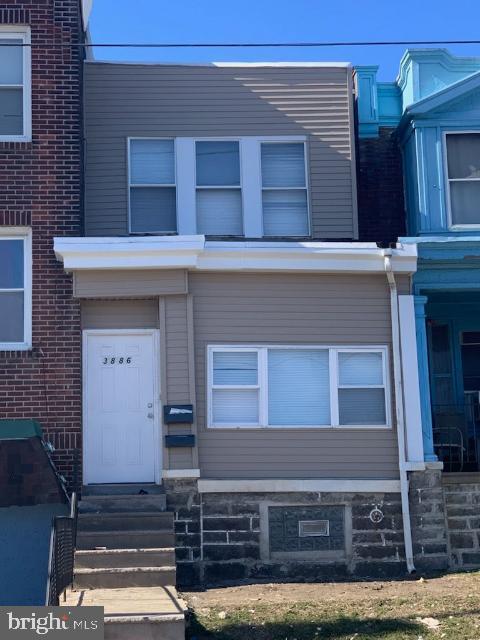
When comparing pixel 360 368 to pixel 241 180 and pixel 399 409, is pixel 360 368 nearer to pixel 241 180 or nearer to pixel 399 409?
pixel 399 409

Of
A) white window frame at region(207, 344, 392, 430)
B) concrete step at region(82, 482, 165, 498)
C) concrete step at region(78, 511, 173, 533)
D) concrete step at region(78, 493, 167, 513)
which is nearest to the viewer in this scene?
concrete step at region(78, 511, 173, 533)

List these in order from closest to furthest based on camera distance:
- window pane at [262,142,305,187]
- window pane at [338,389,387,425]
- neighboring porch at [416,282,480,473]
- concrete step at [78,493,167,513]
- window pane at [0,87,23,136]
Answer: concrete step at [78,493,167,513] < window pane at [338,389,387,425] < window pane at [0,87,23,136] < window pane at [262,142,305,187] < neighboring porch at [416,282,480,473]

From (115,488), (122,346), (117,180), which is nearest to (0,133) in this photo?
(117,180)

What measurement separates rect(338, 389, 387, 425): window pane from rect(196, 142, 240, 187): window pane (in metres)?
3.68

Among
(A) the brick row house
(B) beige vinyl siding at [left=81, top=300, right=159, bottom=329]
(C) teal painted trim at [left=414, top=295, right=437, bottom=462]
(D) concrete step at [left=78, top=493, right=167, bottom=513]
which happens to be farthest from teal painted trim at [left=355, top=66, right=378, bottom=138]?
(D) concrete step at [left=78, top=493, right=167, bottom=513]

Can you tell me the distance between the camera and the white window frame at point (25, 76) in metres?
12.7

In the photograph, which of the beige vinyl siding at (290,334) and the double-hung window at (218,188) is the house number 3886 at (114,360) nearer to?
the beige vinyl siding at (290,334)

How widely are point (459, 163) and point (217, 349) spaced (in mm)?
4566

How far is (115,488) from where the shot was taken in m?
11.9

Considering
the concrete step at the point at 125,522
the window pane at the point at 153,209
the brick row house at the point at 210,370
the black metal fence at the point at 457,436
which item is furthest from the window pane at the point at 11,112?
the black metal fence at the point at 457,436

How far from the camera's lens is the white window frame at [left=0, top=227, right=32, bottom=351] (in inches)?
479

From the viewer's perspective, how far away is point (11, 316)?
12305 millimetres

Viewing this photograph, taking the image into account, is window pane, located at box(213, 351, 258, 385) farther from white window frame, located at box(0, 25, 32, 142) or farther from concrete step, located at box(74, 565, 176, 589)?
white window frame, located at box(0, 25, 32, 142)

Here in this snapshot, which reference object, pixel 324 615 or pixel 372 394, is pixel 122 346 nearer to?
pixel 372 394
